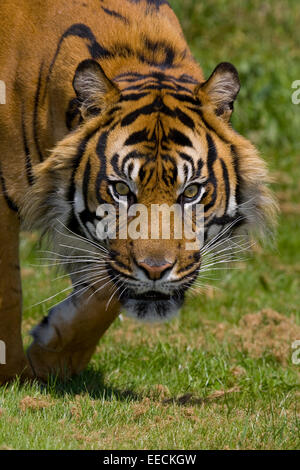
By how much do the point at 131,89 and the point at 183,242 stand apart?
85 centimetres

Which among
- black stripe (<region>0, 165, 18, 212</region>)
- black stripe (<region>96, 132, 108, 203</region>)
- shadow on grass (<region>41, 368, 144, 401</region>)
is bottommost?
shadow on grass (<region>41, 368, 144, 401</region>)

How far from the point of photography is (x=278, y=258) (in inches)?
326

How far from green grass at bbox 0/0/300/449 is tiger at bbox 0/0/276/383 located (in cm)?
51

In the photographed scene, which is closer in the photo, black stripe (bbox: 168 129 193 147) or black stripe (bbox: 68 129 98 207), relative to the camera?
black stripe (bbox: 168 129 193 147)

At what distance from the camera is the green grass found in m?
3.86

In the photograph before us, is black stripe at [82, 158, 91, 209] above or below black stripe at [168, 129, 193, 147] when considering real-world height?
below

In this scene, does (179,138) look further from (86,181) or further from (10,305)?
(10,305)

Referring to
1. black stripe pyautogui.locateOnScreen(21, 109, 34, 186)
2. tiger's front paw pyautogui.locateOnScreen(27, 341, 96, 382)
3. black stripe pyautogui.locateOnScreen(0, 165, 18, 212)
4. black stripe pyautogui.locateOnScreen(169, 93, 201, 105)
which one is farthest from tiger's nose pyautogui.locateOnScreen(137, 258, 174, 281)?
tiger's front paw pyautogui.locateOnScreen(27, 341, 96, 382)

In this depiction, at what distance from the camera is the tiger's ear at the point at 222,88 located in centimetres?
433

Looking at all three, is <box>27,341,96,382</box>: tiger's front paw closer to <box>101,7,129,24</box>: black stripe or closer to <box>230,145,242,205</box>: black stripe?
<box>230,145,242,205</box>: black stripe

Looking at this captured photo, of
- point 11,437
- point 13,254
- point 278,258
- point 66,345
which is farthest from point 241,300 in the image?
point 11,437

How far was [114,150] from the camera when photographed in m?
4.31

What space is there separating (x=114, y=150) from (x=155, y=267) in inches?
25.6

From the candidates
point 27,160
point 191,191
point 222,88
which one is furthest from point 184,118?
point 27,160
